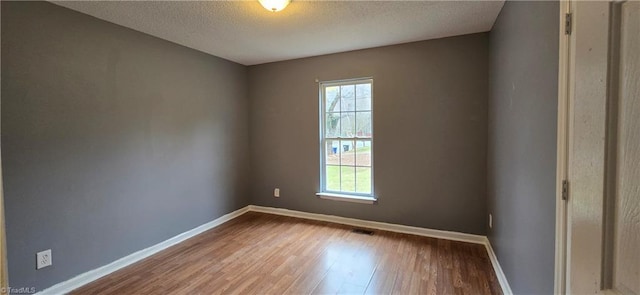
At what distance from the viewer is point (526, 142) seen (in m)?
1.64

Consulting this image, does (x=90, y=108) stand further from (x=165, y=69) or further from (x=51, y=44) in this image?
(x=165, y=69)

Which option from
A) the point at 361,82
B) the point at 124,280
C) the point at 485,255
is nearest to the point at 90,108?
the point at 124,280

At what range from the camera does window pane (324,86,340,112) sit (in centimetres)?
373

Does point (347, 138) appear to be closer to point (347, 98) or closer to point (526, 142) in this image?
point (347, 98)

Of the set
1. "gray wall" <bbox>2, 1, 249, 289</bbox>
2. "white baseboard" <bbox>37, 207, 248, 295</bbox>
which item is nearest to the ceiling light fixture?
"gray wall" <bbox>2, 1, 249, 289</bbox>

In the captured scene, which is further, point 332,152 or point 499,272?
point 332,152

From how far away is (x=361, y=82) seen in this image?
11.6 feet

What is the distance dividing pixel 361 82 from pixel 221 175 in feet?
7.33

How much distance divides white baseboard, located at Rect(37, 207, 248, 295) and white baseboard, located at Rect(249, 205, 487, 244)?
869mm

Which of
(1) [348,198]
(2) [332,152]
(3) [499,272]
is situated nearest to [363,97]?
(2) [332,152]

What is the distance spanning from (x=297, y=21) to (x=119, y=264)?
9.05 ft

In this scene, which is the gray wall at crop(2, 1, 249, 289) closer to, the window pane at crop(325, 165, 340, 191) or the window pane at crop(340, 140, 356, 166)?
the window pane at crop(325, 165, 340, 191)

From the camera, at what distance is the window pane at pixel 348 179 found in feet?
12.1

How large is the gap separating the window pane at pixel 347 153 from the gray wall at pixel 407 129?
1.10ft
